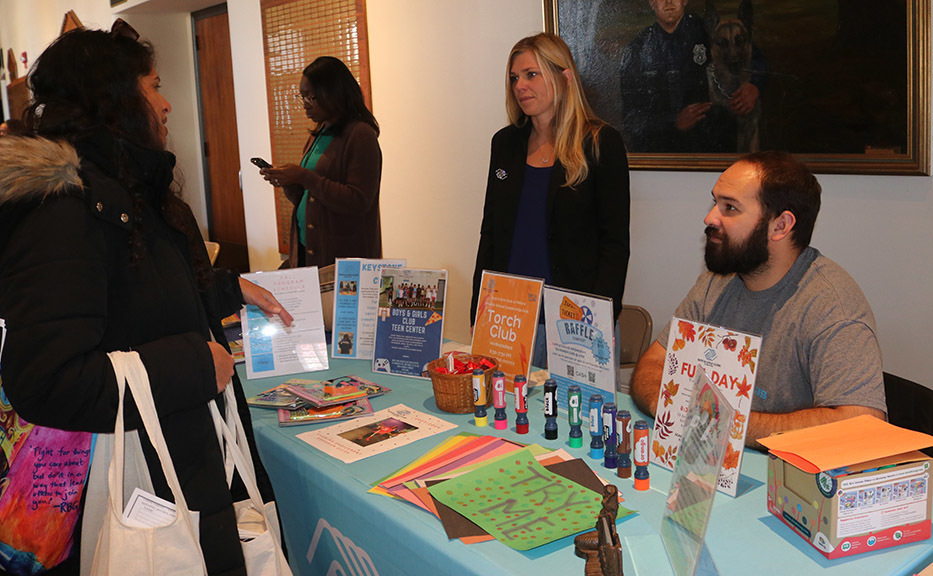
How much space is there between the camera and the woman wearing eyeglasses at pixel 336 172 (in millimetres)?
3326

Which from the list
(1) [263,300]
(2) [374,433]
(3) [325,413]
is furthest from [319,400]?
(1) [263,300]

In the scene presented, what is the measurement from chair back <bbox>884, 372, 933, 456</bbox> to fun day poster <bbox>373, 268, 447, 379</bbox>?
3.66 ft

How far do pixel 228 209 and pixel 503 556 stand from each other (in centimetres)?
644

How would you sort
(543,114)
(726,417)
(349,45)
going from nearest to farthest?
(726,417) < (543,114) < (349,45)

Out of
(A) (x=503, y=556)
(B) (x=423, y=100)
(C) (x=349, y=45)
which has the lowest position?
(A) (x=503, y=556)

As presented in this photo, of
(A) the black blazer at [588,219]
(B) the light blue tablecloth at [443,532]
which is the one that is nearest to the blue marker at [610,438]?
(B) the light blue tablecloth at [443,532]

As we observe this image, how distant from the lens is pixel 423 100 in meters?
4.41

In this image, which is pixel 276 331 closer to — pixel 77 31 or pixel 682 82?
pixel 77 31

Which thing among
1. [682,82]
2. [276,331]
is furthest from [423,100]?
[276,331]

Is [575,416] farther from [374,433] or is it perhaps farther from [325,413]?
[325,413]

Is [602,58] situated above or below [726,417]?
above

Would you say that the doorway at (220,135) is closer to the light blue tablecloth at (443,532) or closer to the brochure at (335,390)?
the brochure at (335,390)

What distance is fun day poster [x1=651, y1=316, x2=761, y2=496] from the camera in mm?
1357

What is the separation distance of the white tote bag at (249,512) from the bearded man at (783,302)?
2.86 feet
